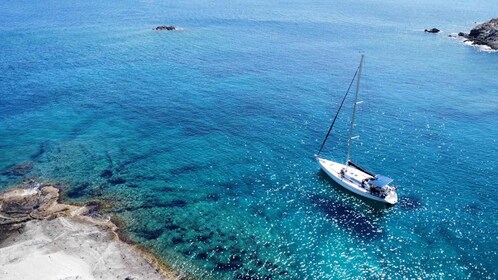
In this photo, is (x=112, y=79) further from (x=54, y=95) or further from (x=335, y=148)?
(x=335, y=148)

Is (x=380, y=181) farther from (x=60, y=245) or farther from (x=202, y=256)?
(x=60, y=245)

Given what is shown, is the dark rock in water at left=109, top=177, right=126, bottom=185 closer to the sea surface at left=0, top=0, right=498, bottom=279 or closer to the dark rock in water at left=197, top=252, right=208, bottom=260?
the sea surface at left=0, top=0, right=498, bottom=279

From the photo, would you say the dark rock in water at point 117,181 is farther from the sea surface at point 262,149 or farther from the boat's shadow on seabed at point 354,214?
the boat's shadow on seabed at point 354,214

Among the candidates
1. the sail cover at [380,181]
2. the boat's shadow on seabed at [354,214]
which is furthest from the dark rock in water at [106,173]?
the sail cover at [380,181]

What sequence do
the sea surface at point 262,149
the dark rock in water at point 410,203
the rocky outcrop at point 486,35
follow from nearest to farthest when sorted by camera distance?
the sea surface at point 262,149, the dark rock in water at point 410,203, the rocky outcrop at point 486,35

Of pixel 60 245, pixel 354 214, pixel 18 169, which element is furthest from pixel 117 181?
pixel 354 214
